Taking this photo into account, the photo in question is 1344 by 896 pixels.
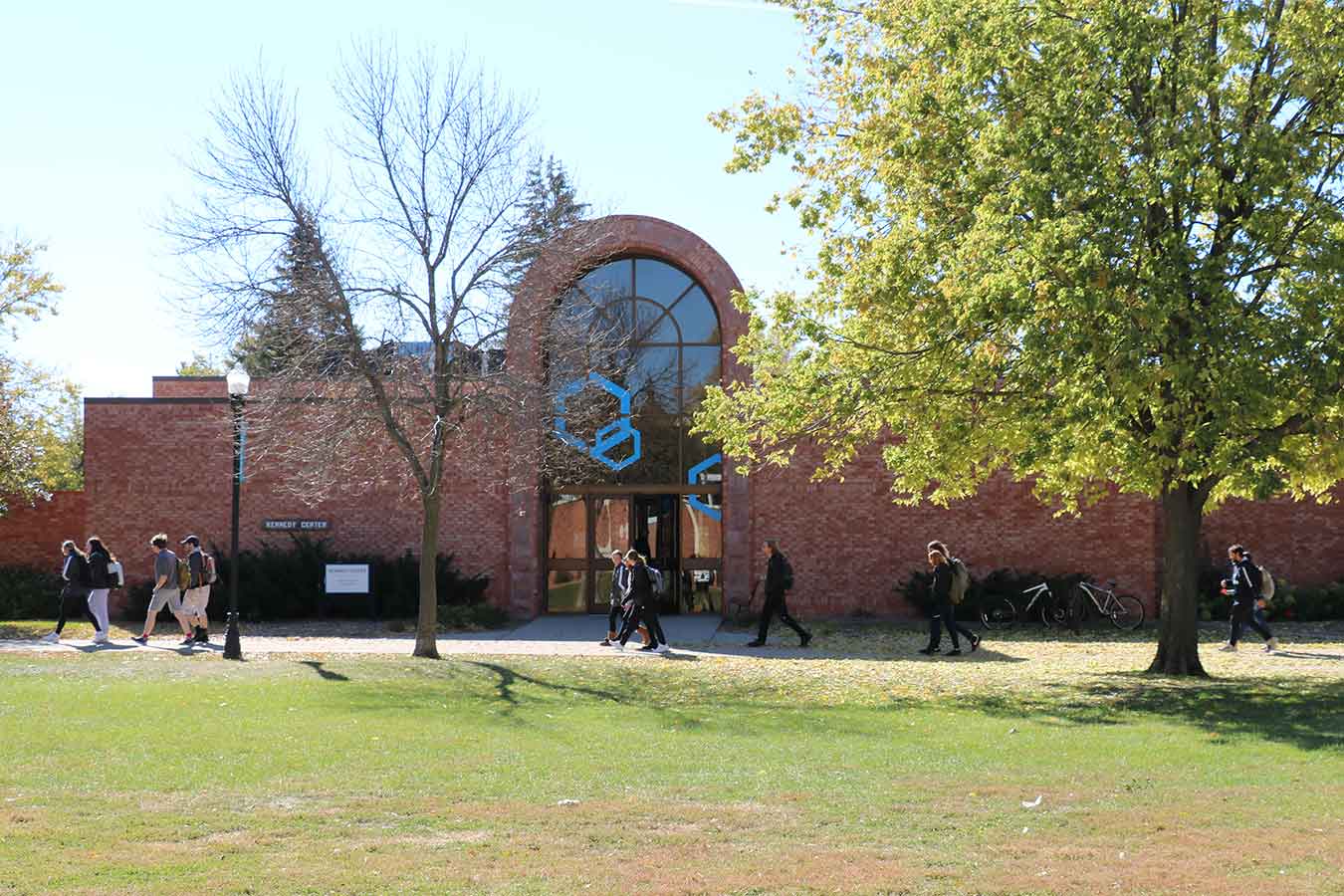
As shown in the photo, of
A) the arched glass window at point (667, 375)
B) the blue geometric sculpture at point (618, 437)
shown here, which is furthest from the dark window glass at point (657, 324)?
the blue geometric sculpture at point (618, 437)

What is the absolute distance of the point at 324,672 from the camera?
619 inches

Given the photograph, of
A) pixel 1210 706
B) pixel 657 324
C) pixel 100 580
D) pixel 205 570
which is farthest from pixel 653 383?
pixel 1210 706

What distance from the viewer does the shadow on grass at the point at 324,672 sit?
49.9ft

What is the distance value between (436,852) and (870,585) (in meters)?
18.9

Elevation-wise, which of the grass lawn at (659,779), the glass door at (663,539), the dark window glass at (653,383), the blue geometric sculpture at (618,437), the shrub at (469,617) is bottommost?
the grass lawn at (659,779)

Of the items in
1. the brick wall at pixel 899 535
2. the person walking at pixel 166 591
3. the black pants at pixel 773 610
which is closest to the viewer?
the black pants at pixel 773 610

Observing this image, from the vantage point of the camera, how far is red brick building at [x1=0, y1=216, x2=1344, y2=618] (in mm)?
25000

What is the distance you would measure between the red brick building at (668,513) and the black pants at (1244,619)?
5.51 metres

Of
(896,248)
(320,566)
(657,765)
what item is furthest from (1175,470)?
(320,566)

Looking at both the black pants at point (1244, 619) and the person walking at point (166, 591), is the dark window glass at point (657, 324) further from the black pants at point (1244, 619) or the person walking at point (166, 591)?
the black pants at point (1244, 619)

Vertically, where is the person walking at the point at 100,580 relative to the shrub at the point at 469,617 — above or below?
above

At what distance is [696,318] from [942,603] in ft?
31.1

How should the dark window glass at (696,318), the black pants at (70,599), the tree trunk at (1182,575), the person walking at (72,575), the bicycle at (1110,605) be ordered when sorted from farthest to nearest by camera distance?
the dark window glass at (696,318), the bicycle at (1110,605), the black pants at (70,599), the person walking at (72,575), the tree trunk at (1182,575)

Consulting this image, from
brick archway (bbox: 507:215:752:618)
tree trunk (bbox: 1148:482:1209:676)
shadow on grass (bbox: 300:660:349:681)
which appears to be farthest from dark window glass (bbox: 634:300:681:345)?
tree trunk (bbox: 1148:482:1209:676)
